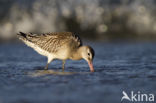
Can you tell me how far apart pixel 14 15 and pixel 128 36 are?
16.1 feet

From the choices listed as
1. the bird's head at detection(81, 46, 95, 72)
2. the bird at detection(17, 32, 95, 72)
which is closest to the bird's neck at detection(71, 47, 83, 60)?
the bird at detection(17, 32, 95, 72)


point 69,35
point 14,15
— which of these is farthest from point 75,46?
point 14,15

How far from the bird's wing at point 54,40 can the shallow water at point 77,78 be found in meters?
0.57

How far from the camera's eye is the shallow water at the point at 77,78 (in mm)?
7105

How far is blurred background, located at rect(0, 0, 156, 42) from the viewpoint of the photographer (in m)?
17.5

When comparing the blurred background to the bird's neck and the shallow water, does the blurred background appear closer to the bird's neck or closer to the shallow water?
the shallow water

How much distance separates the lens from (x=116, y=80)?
8500mm

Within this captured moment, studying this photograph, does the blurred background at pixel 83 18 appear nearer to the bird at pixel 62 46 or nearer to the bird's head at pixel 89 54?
the bird at pixel 62 46

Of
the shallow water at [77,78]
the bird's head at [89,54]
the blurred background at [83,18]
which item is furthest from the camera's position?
the blurred background at [83,18]

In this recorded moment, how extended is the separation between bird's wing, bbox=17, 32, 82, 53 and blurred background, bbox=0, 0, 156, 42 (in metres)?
6.89

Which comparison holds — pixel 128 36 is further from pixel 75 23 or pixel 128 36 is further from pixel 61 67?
pixel 61 67

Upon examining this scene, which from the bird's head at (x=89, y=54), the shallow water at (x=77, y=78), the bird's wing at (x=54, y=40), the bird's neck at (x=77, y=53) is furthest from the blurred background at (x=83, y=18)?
the bird's head at (x=89, y=54)

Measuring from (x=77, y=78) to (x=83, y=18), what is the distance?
948 cm

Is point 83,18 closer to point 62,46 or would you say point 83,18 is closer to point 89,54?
point 62,46
